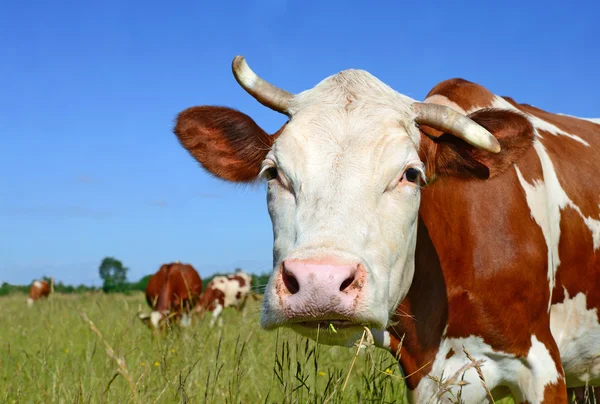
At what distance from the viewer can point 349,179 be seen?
334 centimetres

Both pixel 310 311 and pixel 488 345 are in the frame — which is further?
pixel 488 345

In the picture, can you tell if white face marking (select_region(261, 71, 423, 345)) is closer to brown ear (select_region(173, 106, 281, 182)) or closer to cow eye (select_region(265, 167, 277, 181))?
cow eye (select_region(265, 167, 277, 181))

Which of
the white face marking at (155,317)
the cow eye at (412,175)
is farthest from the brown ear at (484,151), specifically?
the white face marking at (155,317)

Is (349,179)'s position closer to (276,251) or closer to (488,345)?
(276,251)

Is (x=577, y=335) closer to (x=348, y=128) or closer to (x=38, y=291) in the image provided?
(x=348, y=128)

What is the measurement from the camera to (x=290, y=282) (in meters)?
2.96

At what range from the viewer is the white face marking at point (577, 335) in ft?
15.8

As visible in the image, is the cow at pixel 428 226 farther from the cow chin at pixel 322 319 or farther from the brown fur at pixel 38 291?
the brown fur at pixel 38 291

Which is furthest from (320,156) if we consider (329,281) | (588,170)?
(588,170)

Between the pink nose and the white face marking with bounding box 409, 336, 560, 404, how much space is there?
167 centimetres

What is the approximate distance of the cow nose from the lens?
2818 mm

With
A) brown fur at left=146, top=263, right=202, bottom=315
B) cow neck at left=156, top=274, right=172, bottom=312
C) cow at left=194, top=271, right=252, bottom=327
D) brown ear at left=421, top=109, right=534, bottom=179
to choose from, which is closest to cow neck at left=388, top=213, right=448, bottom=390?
brown ear at left=421, top=109, right=534, bottom=179

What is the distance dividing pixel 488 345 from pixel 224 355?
12.2 feet

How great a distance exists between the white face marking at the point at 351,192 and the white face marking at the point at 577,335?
1643 mm
